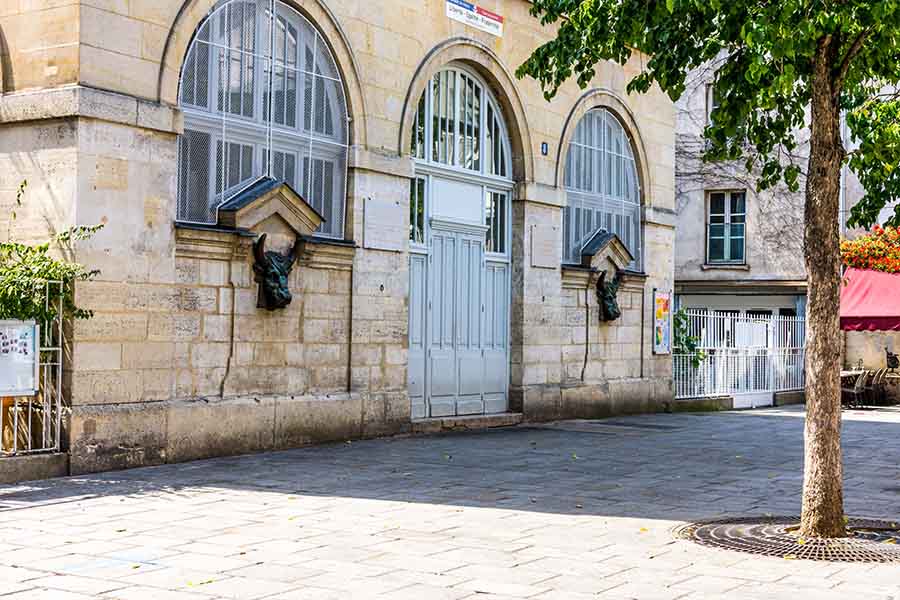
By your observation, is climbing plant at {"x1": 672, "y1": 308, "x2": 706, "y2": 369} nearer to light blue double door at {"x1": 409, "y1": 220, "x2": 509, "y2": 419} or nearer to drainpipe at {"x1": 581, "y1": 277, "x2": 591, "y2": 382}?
Result: drainpipe at {"x1": 581, "y1": 277, "x2": 591, "y2": 382}

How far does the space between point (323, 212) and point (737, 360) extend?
36.9ft

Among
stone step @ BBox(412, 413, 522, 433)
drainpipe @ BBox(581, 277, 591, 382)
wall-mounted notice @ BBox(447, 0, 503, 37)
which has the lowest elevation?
stone step @ BBox(412, 413, 522, 433)

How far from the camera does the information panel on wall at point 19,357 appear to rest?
9875mm

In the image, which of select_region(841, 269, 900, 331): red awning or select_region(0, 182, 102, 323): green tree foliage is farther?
select_region(841, 269, 900, 331): red awning

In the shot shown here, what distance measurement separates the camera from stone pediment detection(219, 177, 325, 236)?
476 inches

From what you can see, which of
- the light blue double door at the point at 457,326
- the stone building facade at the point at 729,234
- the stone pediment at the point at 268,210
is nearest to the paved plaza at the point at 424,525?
the light blue double door at the point at 457,326

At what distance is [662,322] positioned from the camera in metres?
20.5

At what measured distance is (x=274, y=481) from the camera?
10.3 m

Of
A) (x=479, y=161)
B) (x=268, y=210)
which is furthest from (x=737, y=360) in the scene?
(x=268, y=210)

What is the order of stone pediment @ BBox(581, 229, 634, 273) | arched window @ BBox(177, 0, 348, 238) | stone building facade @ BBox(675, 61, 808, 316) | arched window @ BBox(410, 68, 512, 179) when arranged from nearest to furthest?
arched window @ BBox(177, 0, 348, 238)
arched window @ BBox(410, 68, 512, 179)
stone pediment @ BBox(581, 229, 634, 273)
stone building facade @ BBox(675, 61, 808, 316)

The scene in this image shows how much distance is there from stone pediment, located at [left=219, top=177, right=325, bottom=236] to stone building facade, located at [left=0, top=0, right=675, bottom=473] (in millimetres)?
34

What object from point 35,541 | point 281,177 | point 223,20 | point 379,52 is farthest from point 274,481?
point 379,52

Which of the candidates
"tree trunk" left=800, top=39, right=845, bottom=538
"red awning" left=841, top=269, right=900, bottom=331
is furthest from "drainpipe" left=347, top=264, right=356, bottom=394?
"red awning" left=841, top=269, right=900, bottom=331

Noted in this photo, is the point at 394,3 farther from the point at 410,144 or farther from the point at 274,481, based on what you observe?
the point at 274,481
